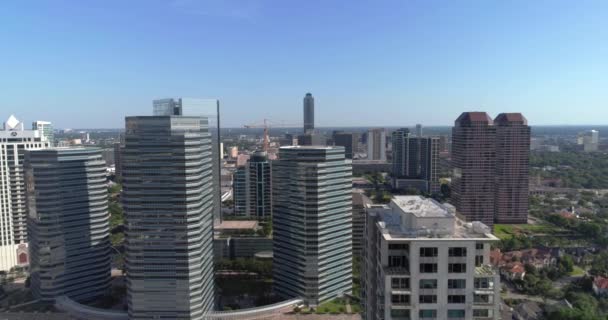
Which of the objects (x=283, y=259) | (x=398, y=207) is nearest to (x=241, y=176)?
(x=283, y=259)

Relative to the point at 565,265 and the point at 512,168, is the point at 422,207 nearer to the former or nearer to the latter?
the point at 565,265

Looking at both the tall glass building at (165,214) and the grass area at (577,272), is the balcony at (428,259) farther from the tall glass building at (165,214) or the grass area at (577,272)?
the grass area at (577,272)

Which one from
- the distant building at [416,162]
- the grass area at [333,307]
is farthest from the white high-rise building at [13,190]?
the distant building at [416,162]

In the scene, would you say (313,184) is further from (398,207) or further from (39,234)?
(39,234)

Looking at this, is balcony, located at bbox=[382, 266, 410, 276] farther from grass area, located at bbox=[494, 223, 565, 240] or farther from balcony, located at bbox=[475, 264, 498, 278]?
grass area, located at bbox=[494, 223, 565, 240]

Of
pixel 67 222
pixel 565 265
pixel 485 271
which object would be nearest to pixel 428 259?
pixel 485 271

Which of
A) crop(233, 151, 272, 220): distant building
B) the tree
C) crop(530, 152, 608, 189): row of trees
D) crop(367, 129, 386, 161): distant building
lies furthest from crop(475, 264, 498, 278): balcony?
crop(367, 129, 386, 161): distant building
